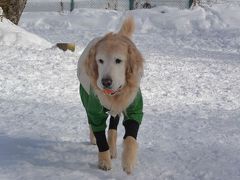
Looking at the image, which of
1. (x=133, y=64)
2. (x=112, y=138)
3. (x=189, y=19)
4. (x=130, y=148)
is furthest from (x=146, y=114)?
(x=189, y=19)

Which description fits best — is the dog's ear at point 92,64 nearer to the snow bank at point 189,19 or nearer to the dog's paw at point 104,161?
the dog's paw at point 104,161

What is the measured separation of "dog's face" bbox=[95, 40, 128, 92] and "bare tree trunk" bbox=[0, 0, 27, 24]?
27.0ft

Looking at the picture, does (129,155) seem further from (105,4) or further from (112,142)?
(105,4)

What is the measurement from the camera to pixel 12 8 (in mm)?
11312

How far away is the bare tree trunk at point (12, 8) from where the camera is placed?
11141 mm

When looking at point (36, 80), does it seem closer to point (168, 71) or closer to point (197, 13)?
point (168, 71)

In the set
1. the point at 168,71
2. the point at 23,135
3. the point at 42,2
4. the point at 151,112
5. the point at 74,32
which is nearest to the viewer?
the point at 23,135

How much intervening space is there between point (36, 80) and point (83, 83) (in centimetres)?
329

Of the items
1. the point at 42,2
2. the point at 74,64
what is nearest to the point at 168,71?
the point at 74,64

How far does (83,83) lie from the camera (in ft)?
12.4

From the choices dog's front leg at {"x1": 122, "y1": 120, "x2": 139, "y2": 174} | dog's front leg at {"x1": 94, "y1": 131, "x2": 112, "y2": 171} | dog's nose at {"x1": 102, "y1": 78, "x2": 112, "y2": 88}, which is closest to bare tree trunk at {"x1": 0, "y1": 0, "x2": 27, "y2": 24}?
dog's front leg at {"x1": 94, "y1": 131, "x2": 112, "y2": 171}

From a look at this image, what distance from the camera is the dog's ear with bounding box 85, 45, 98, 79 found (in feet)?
11.1

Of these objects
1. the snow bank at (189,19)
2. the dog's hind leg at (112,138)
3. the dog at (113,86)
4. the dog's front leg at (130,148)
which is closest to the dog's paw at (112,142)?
the dog's hind leg at (112,138)

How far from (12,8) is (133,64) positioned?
8.52m
